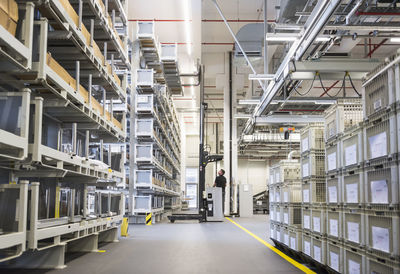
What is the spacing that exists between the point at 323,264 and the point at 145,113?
9.63 meters

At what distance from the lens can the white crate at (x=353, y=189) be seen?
4133mm

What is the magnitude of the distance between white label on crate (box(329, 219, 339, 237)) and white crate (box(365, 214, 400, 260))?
0.83 m

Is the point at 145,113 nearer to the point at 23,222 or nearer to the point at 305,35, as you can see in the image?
the point at 305,35

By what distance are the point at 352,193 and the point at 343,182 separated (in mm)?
311

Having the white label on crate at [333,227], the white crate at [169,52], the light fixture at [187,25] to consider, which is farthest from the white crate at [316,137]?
the white crate at [169,52]

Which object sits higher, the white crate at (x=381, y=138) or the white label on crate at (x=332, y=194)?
the white crate at (x=381, y=138)

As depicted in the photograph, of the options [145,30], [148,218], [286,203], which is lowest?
[148,218]

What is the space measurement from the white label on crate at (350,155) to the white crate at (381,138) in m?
0.25

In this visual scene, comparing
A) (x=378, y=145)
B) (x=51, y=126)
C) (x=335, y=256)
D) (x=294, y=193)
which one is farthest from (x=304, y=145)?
(x=51, y=126)

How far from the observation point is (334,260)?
484 cm

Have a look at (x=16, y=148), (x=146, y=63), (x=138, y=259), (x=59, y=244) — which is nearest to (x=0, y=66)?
(x=16, y=148)

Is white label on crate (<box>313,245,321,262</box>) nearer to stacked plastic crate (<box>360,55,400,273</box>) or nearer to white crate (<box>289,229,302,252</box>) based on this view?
white crate (<box>289,229,302,252</box>)

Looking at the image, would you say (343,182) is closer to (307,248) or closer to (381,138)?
(381,138)

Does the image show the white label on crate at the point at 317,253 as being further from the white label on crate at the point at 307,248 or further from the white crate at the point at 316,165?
the white crate at the point at 316,165
